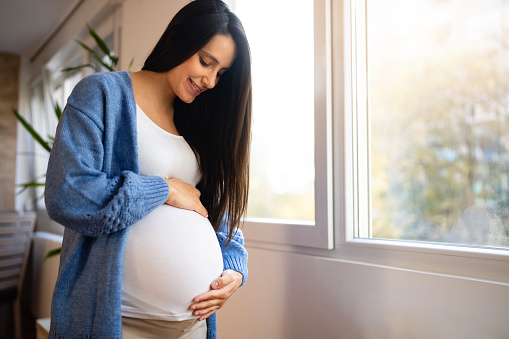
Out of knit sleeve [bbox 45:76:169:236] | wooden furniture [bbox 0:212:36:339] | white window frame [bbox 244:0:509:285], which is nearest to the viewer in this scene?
knit sleeve [bbox 45:76:169:236]

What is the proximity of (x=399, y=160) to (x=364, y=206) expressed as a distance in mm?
197

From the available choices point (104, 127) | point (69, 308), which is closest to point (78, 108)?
point (104, 127)

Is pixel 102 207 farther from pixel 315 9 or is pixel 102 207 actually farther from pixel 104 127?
pixel 315 9

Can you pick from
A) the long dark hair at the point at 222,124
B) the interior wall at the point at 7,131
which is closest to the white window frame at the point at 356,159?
the long dark hair at the point at 222,124

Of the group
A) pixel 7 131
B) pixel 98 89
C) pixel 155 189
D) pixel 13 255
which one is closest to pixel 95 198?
pixel 155 189

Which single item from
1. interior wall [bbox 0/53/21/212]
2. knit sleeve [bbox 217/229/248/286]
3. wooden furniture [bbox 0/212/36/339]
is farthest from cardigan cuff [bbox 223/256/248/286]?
interior wall [bbox 0/53/21/212]

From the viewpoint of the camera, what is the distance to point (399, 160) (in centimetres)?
122

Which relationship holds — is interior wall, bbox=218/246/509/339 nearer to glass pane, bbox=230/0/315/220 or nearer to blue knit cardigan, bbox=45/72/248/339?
glass pane, bbox=230/0/315/220

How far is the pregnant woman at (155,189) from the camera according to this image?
739mm

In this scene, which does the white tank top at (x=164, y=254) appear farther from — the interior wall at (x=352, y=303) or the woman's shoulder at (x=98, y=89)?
the interior wall at (x=352, y=303)

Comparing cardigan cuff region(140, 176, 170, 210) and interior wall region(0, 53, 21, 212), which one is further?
interior wall region(0, 53, 21, 212)

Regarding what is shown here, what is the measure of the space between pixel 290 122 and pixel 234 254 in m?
0.70

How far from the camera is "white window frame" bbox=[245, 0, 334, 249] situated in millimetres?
1299

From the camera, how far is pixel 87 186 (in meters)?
0.72
